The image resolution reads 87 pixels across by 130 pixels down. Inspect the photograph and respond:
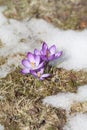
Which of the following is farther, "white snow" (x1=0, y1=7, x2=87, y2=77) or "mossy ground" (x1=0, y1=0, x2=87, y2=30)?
"mossy ground" (x1=0, y1=0, x2=87, y2=30)

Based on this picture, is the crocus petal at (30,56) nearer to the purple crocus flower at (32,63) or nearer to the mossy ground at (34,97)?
the purple crocus flower at (32,63)

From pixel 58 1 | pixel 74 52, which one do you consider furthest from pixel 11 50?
pixel 58 1

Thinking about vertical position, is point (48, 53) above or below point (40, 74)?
above

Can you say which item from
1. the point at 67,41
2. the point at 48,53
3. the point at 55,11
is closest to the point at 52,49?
the point at 48,53

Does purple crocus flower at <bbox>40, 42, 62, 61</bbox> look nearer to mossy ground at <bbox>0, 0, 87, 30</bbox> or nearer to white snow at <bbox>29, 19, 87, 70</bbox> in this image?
white snow at <bbox>29, 19, 87, 70</bbox>

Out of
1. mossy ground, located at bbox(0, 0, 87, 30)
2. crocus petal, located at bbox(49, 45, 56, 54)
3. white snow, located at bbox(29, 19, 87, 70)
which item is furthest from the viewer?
mossy ground, located at bbox(0, 0, 87, 30)

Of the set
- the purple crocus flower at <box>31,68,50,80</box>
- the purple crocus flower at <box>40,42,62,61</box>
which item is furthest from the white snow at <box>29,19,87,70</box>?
the purple crocus flower at <box>31,68,50,80</box>

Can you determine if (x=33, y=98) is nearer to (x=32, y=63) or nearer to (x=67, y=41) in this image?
(x=32, y=63)
